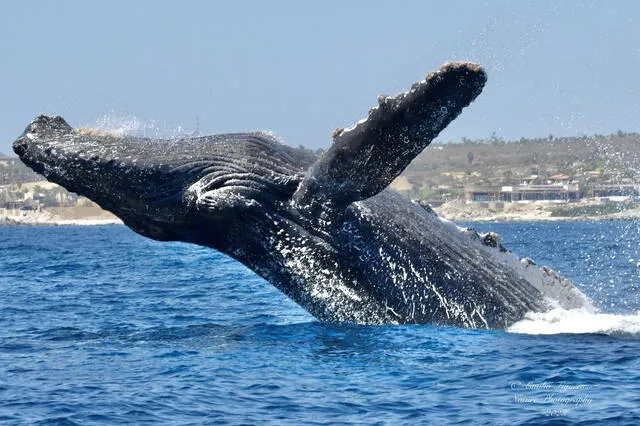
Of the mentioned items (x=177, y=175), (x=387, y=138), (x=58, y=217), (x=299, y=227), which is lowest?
(x=299, y=227)

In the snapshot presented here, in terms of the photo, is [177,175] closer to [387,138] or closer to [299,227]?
[299,227]

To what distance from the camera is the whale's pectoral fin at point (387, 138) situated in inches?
326

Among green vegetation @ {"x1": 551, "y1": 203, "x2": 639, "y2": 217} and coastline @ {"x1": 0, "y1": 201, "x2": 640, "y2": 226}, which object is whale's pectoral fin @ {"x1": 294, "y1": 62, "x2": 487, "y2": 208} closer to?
coastline @ {"x1": 0, "y1": 201, "x2": 640, "y2": 226}

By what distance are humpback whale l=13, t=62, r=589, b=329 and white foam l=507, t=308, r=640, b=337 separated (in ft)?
0.30

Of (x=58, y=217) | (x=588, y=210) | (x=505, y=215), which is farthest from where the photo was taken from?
(x=58, y=217)

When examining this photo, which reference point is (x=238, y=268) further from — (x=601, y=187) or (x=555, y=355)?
(x=601, y=187)

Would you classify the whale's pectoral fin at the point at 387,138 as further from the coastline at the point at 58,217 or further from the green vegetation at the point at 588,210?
the coastline at the point at 58,217

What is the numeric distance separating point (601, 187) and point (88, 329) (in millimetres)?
113287

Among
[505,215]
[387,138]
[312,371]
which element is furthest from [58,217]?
[387,138]

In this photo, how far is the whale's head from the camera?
9891 millimetres

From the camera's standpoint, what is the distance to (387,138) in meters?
8.79

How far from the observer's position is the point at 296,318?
12.6 meters

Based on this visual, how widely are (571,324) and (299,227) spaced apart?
8.66ft

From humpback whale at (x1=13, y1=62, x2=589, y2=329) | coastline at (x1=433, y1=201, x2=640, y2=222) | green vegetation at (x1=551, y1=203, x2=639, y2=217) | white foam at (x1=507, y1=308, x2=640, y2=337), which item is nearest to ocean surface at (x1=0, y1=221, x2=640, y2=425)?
white foam at (x1=507, y1=308, x2=640, y2=337)
